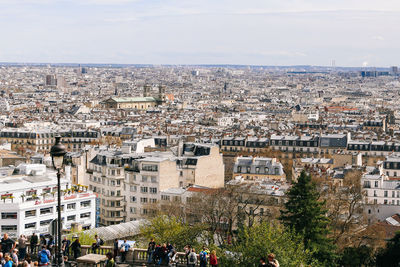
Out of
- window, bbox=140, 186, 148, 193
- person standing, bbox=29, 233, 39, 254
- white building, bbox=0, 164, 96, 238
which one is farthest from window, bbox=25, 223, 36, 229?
person standing, bbox=29, 233, 39, 254

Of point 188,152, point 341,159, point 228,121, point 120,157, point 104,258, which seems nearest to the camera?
point 104,258

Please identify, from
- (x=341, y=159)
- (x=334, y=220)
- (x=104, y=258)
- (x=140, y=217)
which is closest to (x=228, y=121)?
(x=341, y=159)

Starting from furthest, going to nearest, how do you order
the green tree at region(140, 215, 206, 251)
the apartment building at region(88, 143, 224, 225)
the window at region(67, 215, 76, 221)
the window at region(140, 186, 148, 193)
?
the window at region(140, 186, 148, 193), the apartment building at region(88, 143, 224, 225), the window at region(67, 215, 76, 221), the green tree at region(140, 215, 206, 251)

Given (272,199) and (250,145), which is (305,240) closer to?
(272,199)

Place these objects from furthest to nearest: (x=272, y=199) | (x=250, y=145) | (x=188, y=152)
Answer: (x=250, y=145) < (x=188, y=152) < (x=272, y=199)

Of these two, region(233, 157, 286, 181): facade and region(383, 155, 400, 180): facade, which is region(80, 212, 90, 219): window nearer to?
region(233, 157, 286, 181): facade

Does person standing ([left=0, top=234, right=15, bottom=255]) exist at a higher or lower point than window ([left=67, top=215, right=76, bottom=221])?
higher
